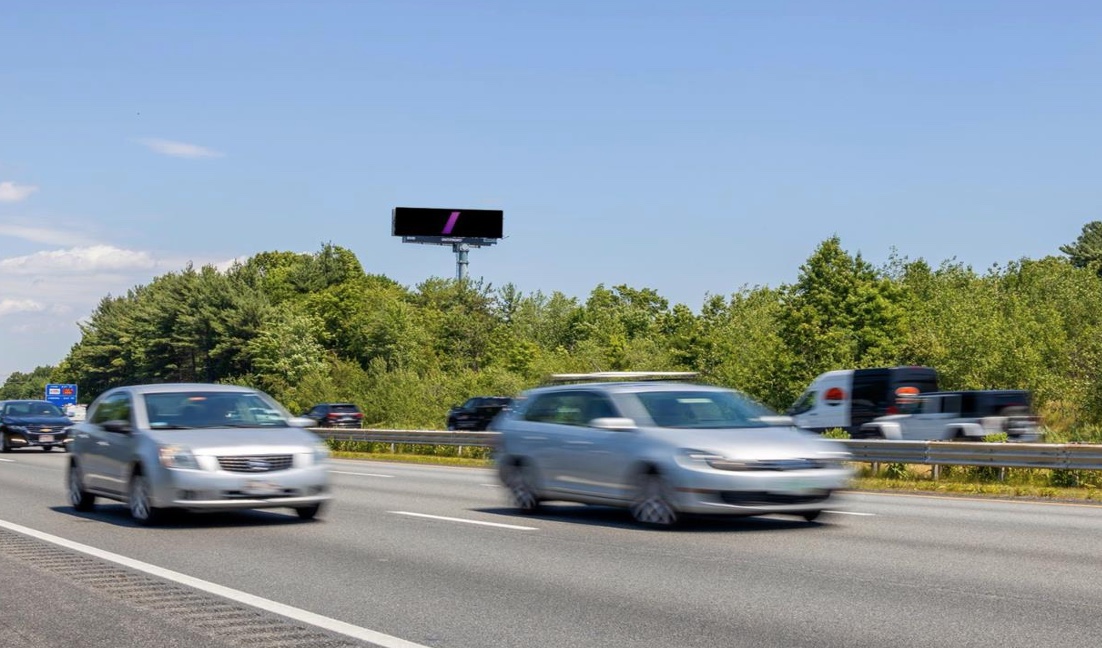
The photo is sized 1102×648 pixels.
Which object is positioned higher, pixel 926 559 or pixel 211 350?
pixel 211 350

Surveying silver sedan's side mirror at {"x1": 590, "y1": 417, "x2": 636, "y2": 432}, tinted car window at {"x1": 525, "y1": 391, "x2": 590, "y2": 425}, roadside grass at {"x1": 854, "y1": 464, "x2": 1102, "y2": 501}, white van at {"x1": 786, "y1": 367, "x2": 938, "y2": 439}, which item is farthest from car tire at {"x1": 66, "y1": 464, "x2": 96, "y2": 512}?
white van at {"x1": 786, "y1": 367, "x2": 938, "y2": 439}

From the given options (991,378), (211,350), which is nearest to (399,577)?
(991,378)

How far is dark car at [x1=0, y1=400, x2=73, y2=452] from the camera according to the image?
124 feet

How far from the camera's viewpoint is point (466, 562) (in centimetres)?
1114

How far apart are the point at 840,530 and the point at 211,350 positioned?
330 ft

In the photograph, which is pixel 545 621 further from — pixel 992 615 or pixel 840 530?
pixel 840 530

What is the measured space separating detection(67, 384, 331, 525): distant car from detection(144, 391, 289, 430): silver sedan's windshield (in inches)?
0.4

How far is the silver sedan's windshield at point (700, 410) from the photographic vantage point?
1426 cm

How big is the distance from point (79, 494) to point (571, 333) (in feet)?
398

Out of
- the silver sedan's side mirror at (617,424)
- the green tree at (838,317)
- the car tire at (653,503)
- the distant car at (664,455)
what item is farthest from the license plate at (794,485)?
the green tree at (838,317)

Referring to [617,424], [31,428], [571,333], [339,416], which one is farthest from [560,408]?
[571,333]

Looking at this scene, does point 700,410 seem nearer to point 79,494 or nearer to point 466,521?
point 466,521

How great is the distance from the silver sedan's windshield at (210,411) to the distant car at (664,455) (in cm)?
285

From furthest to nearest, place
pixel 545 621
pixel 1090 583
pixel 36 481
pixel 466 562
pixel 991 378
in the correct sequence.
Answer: pixel 991 378
pixel 36 481
pixel 466 562
pixel 1090 583
pixel 545 621
